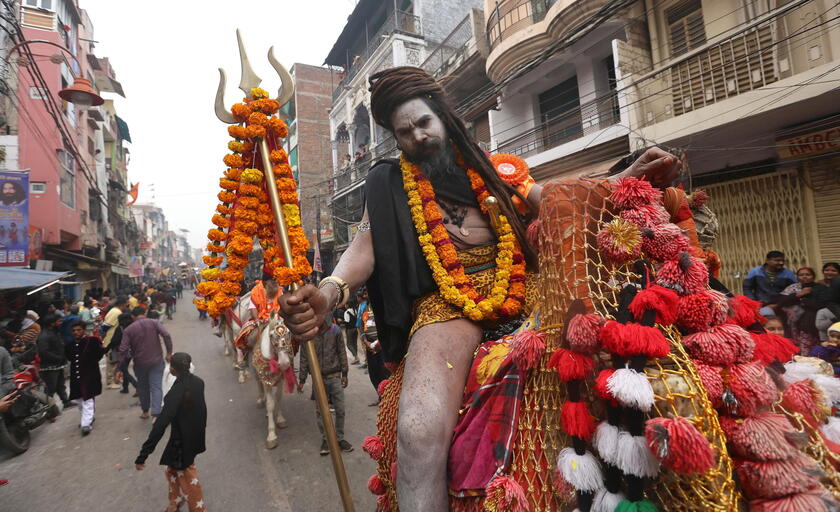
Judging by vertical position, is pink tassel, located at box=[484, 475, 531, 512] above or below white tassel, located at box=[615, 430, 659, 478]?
below

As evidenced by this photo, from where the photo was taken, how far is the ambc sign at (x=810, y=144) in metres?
7.18

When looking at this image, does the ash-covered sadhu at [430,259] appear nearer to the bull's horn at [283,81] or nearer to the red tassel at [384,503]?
the red tassel at [384,503]

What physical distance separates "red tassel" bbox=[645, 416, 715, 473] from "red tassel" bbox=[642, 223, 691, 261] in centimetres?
54

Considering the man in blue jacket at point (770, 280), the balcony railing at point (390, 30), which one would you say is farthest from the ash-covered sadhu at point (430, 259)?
the balcony railing at point (390, 30)

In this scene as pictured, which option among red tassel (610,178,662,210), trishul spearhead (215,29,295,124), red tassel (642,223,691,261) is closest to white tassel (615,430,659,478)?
red tassel (642,223,691,261)

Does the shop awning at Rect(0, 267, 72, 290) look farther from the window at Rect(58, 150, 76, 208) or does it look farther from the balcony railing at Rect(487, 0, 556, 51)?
the balcony railing at Rect(487, 0, 556, 51)

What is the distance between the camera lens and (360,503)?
4402 millimetres

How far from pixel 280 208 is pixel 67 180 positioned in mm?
22688

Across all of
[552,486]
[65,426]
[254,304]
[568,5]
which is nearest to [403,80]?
[552,486]

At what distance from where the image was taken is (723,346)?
111 cm

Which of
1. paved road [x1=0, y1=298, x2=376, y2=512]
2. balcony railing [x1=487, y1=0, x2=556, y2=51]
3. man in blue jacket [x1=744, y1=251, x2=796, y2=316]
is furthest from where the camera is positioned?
balcony railing [x1=487, y1=0, x2=556, y2=51]

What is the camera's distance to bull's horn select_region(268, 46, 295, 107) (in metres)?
2.06

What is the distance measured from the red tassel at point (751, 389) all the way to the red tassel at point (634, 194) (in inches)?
22.0

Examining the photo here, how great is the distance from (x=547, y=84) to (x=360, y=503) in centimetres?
1211
